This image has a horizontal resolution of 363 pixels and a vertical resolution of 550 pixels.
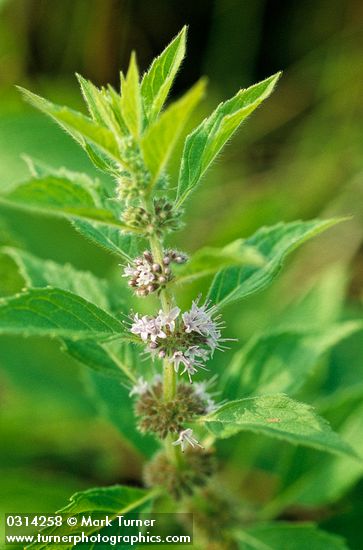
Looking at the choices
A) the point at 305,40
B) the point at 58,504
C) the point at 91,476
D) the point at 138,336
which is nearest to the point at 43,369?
the point at 91,476

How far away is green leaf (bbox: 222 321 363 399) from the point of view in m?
2.19

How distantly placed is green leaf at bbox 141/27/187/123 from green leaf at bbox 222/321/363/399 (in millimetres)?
965

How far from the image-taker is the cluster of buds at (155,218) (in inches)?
61.9

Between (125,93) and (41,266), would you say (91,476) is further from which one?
(125,93)

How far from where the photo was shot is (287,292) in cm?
426

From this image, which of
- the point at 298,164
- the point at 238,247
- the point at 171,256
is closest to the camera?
the point at 238,247

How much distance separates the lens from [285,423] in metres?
1.41

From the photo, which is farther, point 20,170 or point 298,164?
point 298,164

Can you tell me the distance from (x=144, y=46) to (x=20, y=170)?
6.90 ft

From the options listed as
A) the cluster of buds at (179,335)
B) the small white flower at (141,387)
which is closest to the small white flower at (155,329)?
the cluster of buds at (179,335)

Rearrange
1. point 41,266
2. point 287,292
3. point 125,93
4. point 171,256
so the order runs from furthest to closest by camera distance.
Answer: point 287,292 → point 41,266 → point 171,256 → point 125,93

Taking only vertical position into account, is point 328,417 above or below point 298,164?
below

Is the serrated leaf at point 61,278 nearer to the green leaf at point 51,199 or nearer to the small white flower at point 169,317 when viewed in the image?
the small white flower at point 169,317

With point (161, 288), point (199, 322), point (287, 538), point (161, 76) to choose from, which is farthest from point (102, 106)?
point (287, 538)
